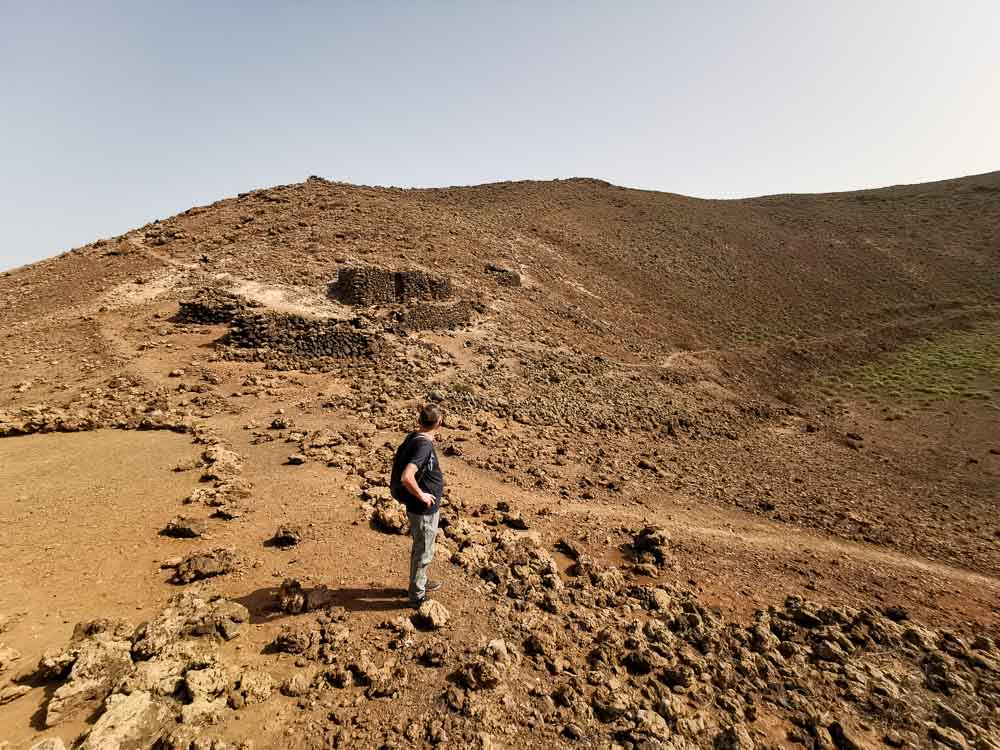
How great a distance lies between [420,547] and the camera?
4.99 m

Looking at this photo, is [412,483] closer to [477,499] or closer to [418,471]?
[418,471]

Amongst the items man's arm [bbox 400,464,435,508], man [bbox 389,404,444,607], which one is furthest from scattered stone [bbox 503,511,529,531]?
man's arm [bbox 400,464,435,508]

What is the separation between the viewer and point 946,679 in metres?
5.84

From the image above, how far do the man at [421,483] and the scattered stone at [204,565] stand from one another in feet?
8.33

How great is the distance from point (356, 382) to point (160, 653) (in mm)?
9905

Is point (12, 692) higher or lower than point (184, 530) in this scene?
lower

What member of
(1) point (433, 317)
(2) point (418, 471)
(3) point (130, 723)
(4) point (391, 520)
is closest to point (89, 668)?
(3) point (130, 723)

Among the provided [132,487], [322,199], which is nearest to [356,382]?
[132,487]

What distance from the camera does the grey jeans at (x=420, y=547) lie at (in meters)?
4.86

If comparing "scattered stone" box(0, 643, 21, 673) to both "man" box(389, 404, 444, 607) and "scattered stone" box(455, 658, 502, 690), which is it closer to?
"man" box(389, 404, 444, 607)

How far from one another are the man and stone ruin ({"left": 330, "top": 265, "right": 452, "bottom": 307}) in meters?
14.5

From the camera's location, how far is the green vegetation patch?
69.6 ft

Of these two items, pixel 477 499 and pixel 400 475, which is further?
pixel 477 499

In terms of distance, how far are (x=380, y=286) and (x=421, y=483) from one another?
14983 mm
